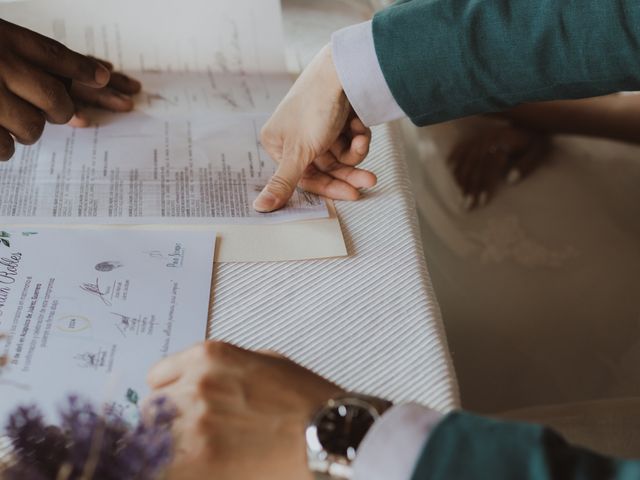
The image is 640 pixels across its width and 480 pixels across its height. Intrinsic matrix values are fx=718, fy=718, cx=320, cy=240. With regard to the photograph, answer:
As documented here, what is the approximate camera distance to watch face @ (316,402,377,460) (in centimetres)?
49

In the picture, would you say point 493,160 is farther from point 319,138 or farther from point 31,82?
point 31,82

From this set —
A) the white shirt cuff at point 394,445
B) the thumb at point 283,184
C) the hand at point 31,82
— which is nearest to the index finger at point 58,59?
the hand at point 31,82

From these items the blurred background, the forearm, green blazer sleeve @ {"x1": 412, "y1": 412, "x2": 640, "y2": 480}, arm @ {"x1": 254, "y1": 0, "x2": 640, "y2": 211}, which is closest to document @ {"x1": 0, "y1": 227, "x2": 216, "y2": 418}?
arm @ {"x1": 254, "y1": 0, "x2": 640, "y2": 211}

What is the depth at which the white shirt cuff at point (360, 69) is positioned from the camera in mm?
748

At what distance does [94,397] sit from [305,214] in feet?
0.92

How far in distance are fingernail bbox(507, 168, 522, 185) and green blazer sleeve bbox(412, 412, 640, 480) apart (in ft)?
2.18

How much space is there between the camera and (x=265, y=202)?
71cm

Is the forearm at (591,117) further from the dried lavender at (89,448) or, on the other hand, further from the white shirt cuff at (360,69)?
the dried lavender at (89,448)

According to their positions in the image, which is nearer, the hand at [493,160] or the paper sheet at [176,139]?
the paper sheet at [176,139]

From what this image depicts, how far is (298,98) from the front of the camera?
0.79 meters

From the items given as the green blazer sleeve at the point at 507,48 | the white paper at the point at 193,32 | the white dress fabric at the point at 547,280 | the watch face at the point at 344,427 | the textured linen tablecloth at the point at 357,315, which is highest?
the green blazer sleeve at the point at 507,48

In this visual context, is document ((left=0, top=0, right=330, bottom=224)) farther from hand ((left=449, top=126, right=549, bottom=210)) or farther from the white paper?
hand ((left=449, top=126, right=549, bottom=210))
